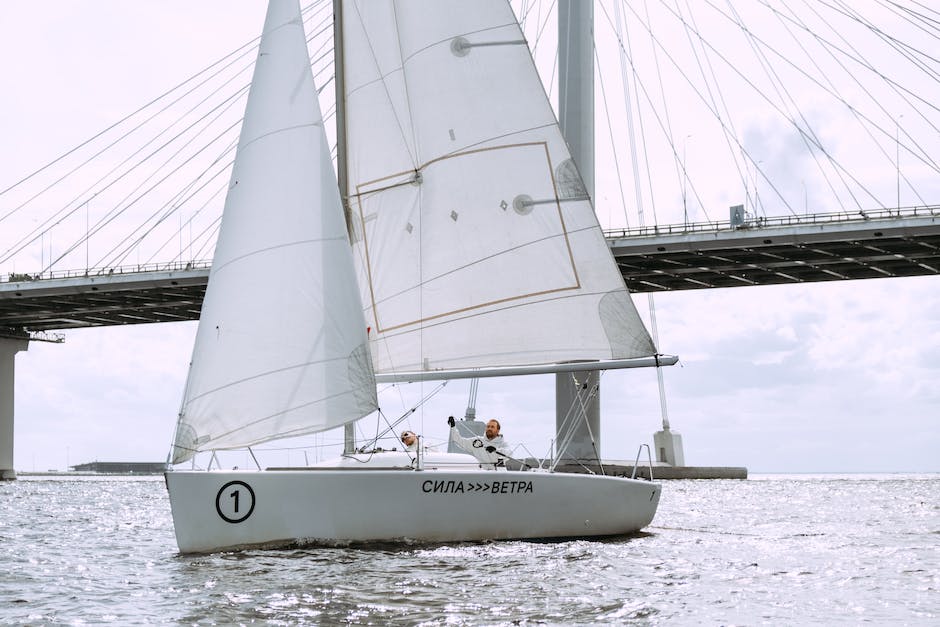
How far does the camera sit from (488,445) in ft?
49.1

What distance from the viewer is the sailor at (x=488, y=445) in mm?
14906

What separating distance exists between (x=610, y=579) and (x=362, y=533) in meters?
2.79

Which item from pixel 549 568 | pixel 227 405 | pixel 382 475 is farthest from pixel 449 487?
pixel 227 405

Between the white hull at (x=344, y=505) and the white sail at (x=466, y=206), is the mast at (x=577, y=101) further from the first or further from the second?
the white hull at (x=344, y=505)

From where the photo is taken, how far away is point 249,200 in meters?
14.0

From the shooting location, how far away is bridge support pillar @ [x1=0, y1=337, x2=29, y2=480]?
198ft

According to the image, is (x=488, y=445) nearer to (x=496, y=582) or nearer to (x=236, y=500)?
(x=236, y=500)

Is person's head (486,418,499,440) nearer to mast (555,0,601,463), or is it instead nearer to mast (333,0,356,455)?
mast (333,0,356,455)

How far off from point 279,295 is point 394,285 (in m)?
1.97

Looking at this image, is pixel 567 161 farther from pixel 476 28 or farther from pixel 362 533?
pixel 362 533

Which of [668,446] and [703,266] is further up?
[703,266]

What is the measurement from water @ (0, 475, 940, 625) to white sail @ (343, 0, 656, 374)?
104 inches

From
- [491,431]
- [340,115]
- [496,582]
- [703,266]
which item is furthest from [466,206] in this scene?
[703,266]

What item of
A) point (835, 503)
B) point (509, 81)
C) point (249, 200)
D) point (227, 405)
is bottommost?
point (835, 503)
